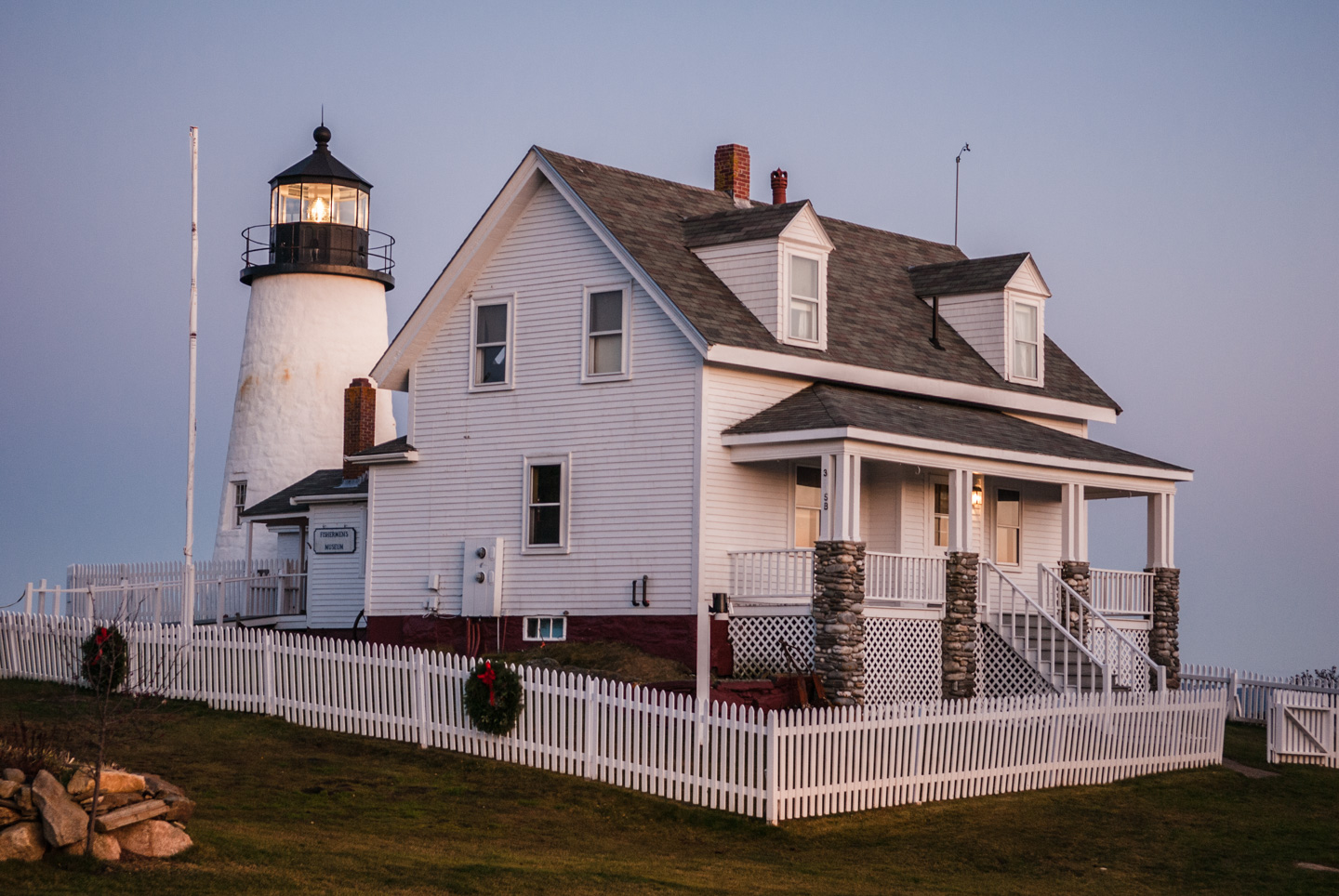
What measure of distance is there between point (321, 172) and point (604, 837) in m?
23.3

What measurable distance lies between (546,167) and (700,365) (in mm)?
4396

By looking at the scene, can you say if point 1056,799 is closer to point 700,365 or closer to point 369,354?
point 700,365

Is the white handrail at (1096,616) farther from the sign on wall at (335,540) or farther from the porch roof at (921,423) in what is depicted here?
the sign on wall at (335,540)

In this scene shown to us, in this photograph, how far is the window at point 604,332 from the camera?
2570 cm

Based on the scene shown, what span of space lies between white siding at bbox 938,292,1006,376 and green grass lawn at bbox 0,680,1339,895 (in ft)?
32.3

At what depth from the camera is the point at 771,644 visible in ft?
79.6

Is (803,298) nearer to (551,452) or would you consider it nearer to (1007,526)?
(551,452)

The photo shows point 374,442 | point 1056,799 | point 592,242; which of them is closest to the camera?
point 1056,799

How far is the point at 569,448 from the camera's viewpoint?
26.2 metres

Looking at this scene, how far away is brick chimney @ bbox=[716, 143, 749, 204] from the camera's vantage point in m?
31.0

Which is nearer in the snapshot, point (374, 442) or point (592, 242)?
point (592, 242)

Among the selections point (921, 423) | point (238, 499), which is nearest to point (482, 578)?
point (921, 423)

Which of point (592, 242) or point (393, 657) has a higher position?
point (592, 242)

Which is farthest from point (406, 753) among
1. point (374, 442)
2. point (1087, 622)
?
point (374, 442)
